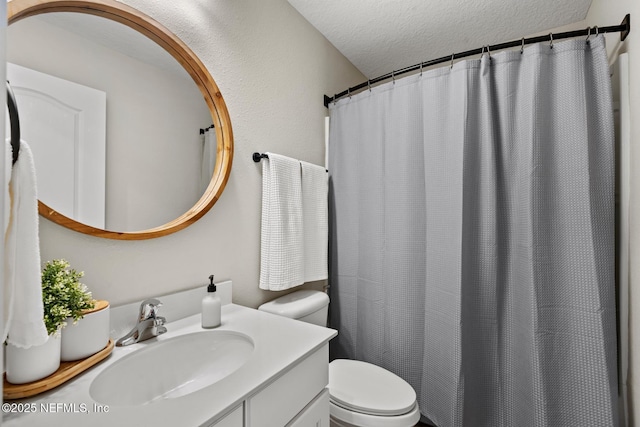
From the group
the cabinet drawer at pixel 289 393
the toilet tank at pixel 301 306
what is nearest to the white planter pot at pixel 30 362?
the cabinet drawer at pixel 289 393

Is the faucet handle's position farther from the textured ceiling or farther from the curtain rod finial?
the curtain rod finial

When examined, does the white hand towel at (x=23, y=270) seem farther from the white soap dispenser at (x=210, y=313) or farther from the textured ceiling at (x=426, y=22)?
the textured ceiling at (x=426, y=22)

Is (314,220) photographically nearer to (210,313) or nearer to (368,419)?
(210,313)

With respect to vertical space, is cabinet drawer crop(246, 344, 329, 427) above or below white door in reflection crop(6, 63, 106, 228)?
below

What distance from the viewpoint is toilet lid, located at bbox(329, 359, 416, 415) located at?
4.02 ft

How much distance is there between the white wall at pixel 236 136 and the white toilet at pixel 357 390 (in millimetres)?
177

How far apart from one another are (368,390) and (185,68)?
1538 millimetres

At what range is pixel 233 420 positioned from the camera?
680 mm

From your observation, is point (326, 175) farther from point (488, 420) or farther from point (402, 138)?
point (488, 420)

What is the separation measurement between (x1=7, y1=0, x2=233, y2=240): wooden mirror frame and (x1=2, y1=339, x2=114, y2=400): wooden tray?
0.35 metres

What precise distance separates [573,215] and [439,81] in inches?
34.5

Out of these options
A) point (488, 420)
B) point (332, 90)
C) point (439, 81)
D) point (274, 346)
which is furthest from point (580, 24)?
point (274, 346)

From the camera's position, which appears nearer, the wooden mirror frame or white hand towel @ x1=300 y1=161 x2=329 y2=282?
the wooden mirror frame

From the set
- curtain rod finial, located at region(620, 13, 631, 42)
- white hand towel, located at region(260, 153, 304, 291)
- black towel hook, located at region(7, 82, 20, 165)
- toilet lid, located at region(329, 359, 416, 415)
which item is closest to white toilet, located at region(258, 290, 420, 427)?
toilet lid, located at region(329, 359, 416, 415)
